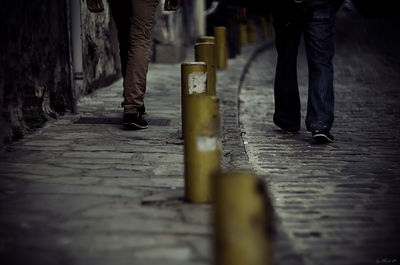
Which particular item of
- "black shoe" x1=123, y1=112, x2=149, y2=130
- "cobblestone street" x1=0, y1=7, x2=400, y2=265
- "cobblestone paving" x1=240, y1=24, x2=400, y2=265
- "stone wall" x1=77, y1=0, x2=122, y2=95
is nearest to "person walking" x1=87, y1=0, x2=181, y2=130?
"black shoe" x1=123, y1=112, x2=149, y2=130

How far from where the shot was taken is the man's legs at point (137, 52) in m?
5.16

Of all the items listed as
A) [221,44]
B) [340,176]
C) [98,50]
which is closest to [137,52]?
[340,176]

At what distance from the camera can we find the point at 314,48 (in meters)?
5.04

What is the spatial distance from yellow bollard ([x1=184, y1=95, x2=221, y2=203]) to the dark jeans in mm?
2106

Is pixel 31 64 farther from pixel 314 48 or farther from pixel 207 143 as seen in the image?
pixel 207 143

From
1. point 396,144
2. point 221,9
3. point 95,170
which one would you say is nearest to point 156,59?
point 221,9

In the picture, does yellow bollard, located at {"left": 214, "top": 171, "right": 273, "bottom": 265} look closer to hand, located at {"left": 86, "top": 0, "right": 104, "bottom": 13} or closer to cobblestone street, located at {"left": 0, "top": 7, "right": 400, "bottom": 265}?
cobblestone street, located at {"left": 0, "top": 7, "right": 400, "bottom": 265}

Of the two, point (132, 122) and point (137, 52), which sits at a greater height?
point (137, 52)

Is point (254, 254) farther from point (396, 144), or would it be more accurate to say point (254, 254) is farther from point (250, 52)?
point (250, 52)

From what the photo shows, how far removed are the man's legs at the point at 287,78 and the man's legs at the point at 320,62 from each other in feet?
0.72

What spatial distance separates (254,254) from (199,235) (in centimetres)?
80

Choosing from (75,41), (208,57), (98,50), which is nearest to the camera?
(75,41)

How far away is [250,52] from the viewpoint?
13.8m

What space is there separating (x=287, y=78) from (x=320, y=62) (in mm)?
425
